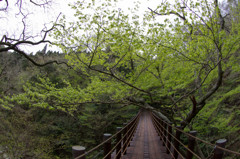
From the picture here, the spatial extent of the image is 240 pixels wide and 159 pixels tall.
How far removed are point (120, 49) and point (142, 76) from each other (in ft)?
7.17

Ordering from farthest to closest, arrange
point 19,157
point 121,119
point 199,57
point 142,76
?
point 121,119, point 19,157, point 142,76, point 199,57

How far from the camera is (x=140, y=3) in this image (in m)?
5.71

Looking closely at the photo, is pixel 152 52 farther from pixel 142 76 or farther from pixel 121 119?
pixel 121 119

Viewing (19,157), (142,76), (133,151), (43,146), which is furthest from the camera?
(43,146)

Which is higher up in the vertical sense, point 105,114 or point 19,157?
point 105,114

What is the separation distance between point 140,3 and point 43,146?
14.3 m

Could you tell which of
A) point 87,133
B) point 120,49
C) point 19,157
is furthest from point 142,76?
point 87,133

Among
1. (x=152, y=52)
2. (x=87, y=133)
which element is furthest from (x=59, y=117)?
(x=152, y=52)

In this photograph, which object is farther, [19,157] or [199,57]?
[19,157]

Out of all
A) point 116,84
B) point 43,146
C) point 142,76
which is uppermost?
point 142,76

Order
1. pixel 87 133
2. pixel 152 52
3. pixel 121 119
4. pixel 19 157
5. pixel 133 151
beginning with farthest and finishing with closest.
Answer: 1. pixel 121 119
2. pixel 87 133
3. pixel 19 157
4. pixel 152 52
5. pixel 133 151

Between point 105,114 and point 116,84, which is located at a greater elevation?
point 116,84

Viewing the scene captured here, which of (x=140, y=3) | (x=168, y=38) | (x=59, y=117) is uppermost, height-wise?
(x=140, y=3)

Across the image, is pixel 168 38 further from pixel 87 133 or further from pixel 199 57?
pixel 87 133
